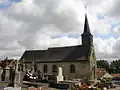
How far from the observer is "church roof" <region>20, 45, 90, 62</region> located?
157ft

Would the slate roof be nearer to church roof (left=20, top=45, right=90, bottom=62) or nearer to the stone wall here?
church roof (left=20, top=45, right=90, bottom=62)

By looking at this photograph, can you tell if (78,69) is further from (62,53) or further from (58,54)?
(58,54)

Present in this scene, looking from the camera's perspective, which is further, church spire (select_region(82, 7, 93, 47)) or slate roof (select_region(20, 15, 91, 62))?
church spire (select_region(82, 7, 93, 47))

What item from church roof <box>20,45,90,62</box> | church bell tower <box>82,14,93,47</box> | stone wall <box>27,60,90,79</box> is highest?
Answer: church bell tower <box>82,14,93,47</box>

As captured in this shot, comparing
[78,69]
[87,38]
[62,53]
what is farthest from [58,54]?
[87,38]

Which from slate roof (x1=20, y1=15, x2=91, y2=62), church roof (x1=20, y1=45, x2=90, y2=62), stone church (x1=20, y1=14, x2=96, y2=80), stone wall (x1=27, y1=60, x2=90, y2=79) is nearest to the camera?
stone wall (x1=27, y1=60, x2=90, y2=79)

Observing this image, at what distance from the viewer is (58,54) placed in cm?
5028

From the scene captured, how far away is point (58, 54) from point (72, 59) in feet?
13.9

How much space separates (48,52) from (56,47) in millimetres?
2295

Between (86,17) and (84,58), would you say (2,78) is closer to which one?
(84,58)

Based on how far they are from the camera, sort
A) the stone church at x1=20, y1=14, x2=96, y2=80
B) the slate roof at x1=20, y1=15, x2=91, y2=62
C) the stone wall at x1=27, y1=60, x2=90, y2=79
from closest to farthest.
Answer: the stone wall at x1=27, y1=60, x2=90, y2=79 → the stone church at x1=20, y1=14, x2=96, y2=80 → the slate roof at x1=20, y1=15, x2=91, y2=62

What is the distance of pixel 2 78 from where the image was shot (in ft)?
72.3

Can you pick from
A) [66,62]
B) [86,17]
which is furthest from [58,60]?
[86,17]

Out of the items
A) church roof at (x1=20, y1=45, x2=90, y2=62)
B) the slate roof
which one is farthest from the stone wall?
church roof at (x1=20, y1=45, x2=90, y2=62)
